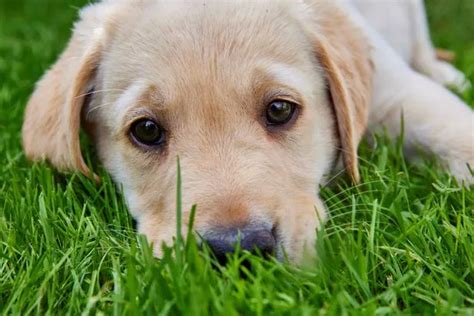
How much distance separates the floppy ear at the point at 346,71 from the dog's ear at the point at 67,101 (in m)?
1.04

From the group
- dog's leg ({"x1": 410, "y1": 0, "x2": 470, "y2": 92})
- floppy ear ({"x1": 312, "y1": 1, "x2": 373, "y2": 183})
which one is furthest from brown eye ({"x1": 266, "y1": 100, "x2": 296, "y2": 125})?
dog's leg ({"x1": 410, "y1": 0, "x2": 470, "y2": 92})

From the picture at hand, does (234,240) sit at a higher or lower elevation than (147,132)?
lower

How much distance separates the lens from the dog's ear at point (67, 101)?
3828 millimetres

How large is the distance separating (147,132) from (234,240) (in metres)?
0.93

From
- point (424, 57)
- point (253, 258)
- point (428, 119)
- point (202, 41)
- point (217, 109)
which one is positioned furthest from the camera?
point (424, 57)

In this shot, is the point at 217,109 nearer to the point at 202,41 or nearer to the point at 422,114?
the point at 202,41

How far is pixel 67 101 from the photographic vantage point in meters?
3.83

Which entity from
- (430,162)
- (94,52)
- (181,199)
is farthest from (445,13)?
(181,199)

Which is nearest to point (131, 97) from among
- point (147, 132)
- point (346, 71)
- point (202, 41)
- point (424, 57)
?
point (147, 132)

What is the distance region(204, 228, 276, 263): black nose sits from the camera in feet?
9.12

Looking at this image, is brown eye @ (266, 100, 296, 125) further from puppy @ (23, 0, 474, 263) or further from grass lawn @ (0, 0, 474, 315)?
grass lawn @ (0, 0, 474, 315)

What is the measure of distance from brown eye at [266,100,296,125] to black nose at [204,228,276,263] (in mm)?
755

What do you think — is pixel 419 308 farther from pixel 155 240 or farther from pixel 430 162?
pixel 430 162

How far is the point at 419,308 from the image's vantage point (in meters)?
2.76
